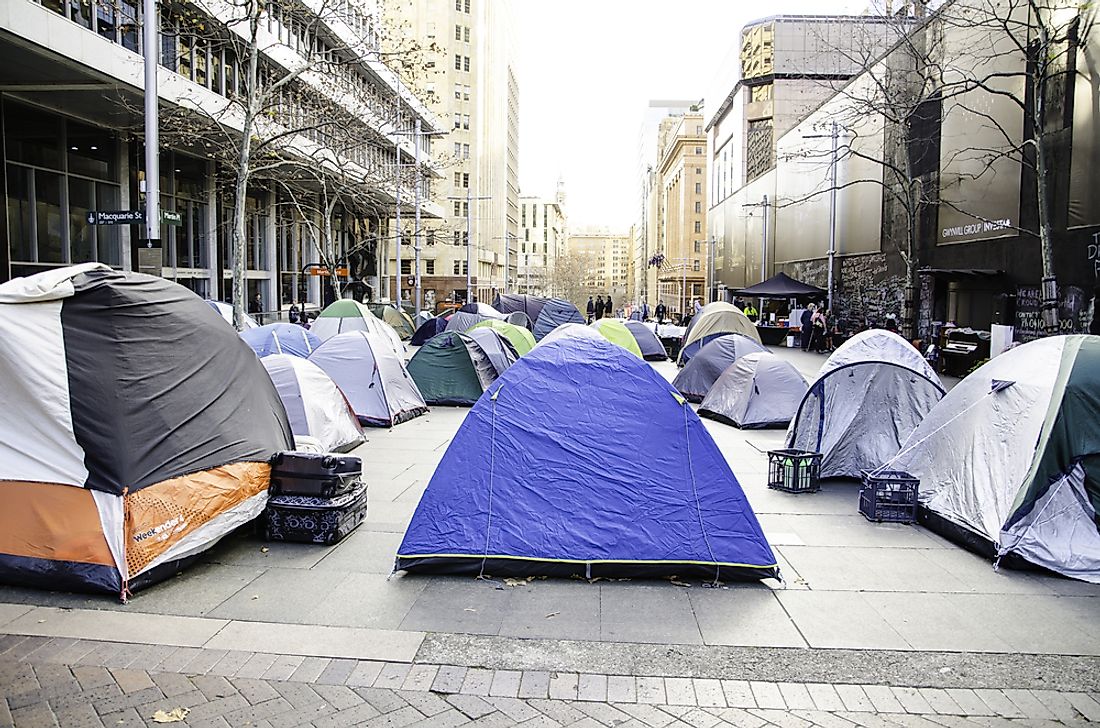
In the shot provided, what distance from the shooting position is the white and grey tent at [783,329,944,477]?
34.7 ft

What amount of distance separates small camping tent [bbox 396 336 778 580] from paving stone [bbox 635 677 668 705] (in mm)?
1590

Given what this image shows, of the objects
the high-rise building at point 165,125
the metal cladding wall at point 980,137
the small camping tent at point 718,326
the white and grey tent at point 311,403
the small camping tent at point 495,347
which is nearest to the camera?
the white and grey tent at point 311,403

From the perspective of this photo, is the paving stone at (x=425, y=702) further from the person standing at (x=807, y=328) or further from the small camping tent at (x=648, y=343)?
the person standing at (x=807, y=328)

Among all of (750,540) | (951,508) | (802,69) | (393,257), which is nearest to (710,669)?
(750,540)

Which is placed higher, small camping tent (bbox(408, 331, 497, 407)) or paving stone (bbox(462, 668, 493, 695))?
small camping tent (bbox(408, 331, 497, 407))

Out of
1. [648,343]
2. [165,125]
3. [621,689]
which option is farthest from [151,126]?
[648,343]

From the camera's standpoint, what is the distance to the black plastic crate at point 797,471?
10.0 meters

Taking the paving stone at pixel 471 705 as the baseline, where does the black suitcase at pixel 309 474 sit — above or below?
above

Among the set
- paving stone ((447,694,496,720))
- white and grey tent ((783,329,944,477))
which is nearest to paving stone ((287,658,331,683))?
paving stone ((447,694,496,720))

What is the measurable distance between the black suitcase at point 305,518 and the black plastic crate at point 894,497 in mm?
5476

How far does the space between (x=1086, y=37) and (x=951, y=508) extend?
13823 mm

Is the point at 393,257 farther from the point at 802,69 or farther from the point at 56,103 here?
the point at 56,103

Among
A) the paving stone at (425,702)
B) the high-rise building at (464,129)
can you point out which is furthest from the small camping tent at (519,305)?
the paving stone at (425,702)

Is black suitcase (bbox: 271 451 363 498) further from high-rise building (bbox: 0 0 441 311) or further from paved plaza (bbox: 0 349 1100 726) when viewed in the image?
high-rise building (bbox: 0 0 441 311)
